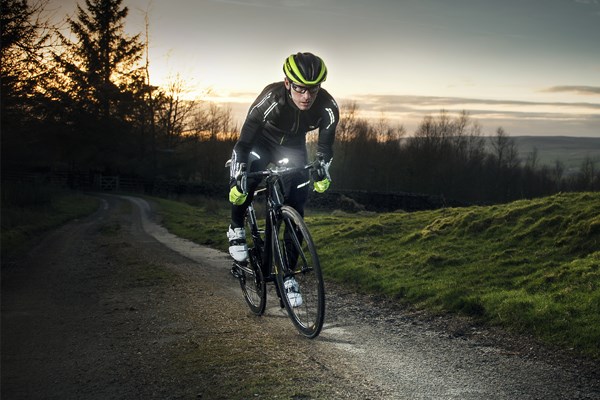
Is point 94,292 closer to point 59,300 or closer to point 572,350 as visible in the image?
point 59,300

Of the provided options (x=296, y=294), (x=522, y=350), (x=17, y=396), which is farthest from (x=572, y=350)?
(x=17, y=396)

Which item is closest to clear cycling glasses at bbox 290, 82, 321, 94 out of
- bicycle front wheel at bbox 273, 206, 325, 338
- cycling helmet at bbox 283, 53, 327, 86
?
cycling helmet at bbox 283, 53, 327, 86

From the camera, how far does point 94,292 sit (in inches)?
386

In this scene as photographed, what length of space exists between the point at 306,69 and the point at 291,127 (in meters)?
Answer: 0.86

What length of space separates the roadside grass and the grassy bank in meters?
9.58

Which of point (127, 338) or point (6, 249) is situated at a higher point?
point (127, 338)

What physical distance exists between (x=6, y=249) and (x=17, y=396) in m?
12.8

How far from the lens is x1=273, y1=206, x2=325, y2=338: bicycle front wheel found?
603cm

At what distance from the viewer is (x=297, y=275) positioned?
6.35 meters

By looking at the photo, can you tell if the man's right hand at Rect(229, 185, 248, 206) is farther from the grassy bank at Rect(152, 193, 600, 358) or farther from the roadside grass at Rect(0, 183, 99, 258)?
the roadside grass at Rect(0, 183, 99, 258)

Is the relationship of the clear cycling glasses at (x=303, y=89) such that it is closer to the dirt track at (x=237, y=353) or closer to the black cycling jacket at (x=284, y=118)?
the black cycling jacket at (x=284, y=118)

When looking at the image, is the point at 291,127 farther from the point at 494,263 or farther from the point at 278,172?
the point at 494,263

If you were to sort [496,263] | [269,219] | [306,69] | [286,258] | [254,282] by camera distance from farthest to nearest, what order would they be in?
[496,263] → [254,282] → [269,219] → [286,258] → [306,69]

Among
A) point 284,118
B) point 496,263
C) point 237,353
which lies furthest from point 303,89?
point 496,263
